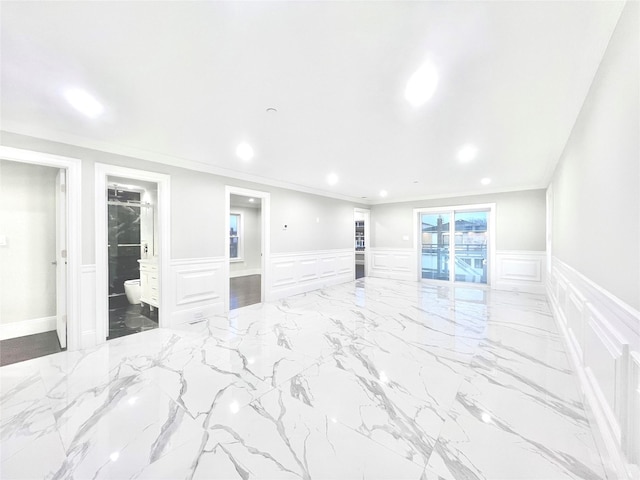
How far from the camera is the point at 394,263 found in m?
7.32

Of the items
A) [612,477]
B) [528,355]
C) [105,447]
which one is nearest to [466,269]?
[528,355]

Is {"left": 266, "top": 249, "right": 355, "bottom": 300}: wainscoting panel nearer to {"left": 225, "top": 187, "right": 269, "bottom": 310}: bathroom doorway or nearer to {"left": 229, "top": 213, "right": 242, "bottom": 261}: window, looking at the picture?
{"left": 225, "top": 187, "right": 269, "bottom": 310}: bathroom doorway

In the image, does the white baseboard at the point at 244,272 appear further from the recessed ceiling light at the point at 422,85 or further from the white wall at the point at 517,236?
the recessed ceiling light at the point at 422,85

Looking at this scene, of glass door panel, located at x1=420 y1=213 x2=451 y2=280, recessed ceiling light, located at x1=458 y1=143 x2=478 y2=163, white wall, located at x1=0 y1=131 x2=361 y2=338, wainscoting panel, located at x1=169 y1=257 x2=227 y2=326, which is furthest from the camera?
glass door panel, located at x1=420 y1=213 x2=451 y2=280

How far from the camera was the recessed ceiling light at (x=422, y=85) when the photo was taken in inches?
66.3

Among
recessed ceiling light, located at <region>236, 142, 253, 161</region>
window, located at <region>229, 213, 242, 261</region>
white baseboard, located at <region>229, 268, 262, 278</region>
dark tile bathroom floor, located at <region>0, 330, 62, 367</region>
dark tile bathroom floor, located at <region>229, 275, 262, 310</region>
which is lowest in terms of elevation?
dark tile bathroom floor, located at <region>0, 330, 62, 367</region>

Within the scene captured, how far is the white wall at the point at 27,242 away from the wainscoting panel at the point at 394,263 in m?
6.64

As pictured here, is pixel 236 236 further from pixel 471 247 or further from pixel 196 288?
pixel 471 247

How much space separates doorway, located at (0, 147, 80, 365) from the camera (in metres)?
2.81

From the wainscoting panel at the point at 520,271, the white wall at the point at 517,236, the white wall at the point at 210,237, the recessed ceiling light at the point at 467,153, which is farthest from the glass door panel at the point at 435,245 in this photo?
Answer: the recessed ceiling light at the point at 467,153

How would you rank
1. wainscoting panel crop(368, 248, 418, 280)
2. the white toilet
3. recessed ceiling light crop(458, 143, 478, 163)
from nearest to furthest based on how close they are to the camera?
1. recessed ceiling light crop(458, 143, 478, 163)
2. the white toilet
3. wainscoting panel crop(368, 248, 418, 280)

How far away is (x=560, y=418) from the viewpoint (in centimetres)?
169

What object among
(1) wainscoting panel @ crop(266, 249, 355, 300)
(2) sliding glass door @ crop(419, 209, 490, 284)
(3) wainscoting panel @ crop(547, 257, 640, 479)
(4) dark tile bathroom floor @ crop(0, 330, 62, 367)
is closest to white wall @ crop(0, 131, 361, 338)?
(1) wainscoting panel @ crop(266, 249, 355, 300)

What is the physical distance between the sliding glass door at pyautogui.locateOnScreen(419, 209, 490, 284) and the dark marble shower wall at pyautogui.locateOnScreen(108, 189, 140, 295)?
22.0 ft
